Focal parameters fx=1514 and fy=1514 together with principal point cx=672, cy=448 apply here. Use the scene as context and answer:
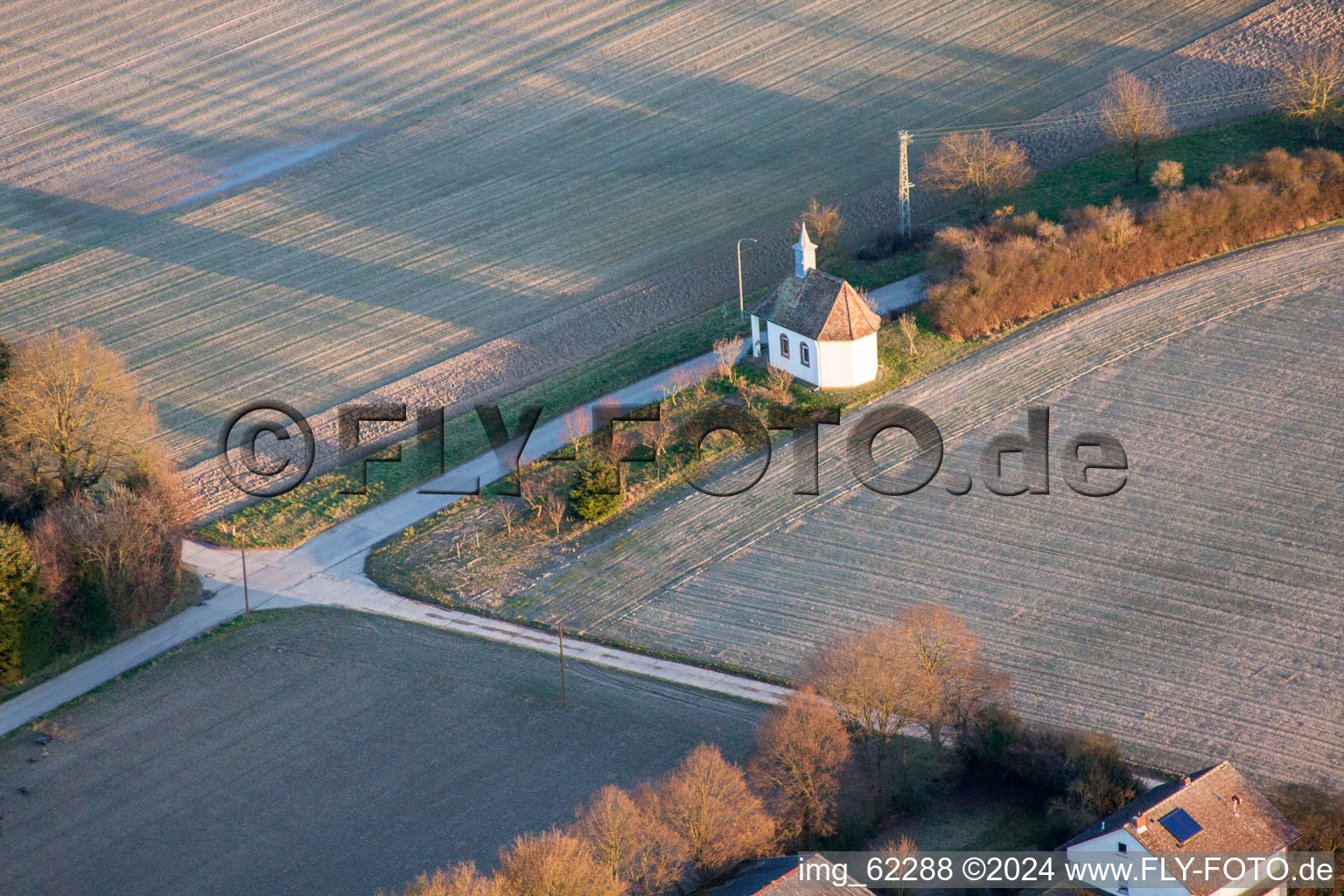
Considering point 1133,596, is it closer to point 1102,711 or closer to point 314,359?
point 1102,711

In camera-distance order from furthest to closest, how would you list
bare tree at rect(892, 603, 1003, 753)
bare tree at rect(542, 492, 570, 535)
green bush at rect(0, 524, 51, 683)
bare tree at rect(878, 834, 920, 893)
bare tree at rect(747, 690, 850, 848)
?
bare tree at rect(542, 492, 570, 535) < green bush at rect(0, 524, 51, 683) < bare tree at rect(892, 603, 1003, 753) < bare tree at rect(747, 690, 850, 848) < bare tree at rect(878, 834, 920, 893)

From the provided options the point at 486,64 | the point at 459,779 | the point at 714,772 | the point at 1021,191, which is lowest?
the point at 459,779

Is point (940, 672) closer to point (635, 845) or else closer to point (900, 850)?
point (900, 850)

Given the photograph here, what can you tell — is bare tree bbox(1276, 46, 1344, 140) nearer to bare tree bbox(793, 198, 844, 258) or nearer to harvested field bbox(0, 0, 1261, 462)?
harvested field bbox(0, 0, 1261, 462)

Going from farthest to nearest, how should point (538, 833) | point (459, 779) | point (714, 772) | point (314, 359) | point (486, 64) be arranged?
point (486, 64)
point (314, 359)
point (459, 779)
point (538, 833)
point (714, 772)

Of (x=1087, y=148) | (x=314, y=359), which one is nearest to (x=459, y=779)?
(x=314, y=359)

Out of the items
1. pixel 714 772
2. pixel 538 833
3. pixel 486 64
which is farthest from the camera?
pixel 486 64

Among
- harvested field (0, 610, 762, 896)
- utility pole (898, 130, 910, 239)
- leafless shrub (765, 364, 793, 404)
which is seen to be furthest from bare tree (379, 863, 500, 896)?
utility pole (898, 130, 910, 239)

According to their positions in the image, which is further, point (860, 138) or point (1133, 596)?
point (860, 138)

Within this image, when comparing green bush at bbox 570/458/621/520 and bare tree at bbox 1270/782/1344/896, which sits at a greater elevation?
green bush at bbox 570/458/621/520
